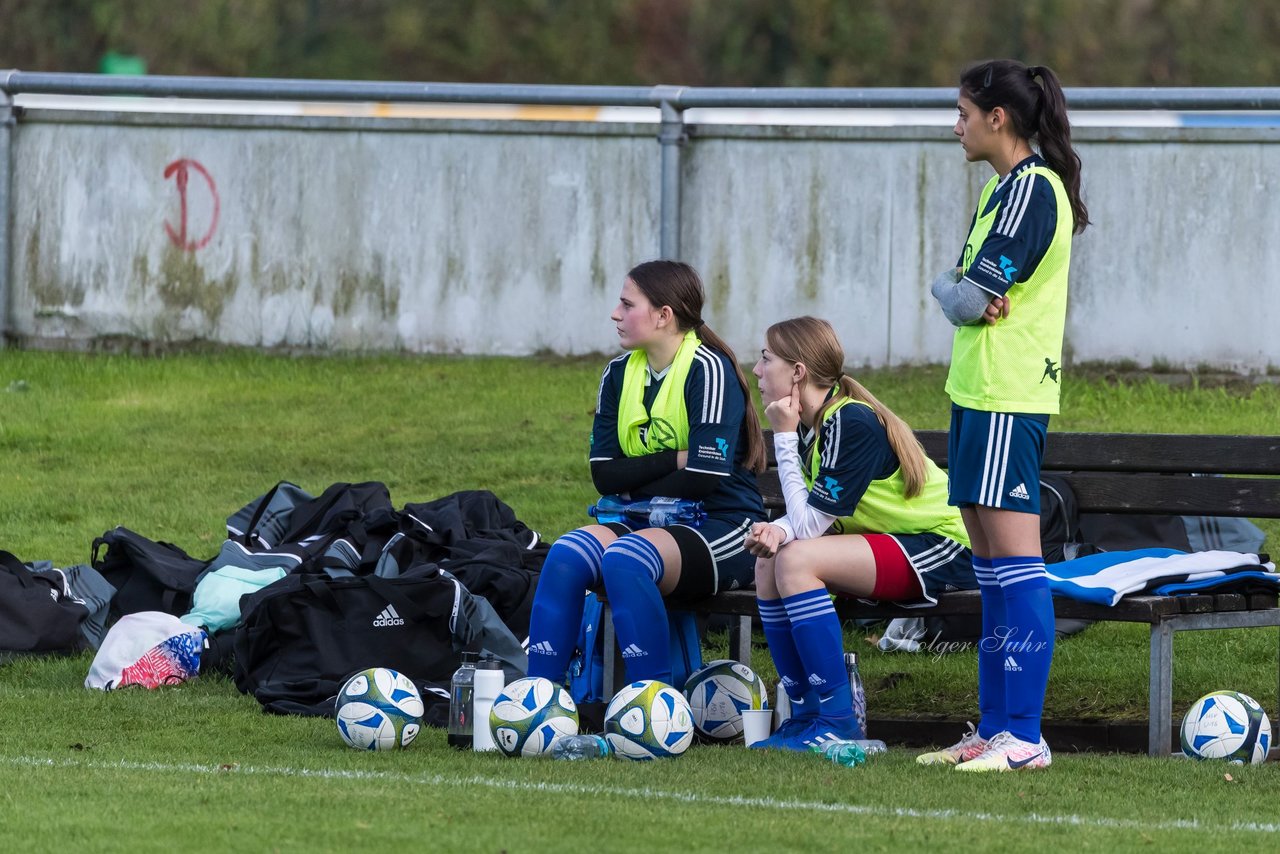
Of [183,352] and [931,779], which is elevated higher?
[183,352]

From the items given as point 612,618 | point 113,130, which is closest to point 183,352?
point 113,130

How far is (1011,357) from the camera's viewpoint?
473 cm

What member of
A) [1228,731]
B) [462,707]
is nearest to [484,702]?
[462,707]

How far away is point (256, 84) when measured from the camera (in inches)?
476

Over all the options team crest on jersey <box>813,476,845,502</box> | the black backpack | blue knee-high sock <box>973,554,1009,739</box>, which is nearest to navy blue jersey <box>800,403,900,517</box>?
team crest on jersey <box>813,476,845,502</box>

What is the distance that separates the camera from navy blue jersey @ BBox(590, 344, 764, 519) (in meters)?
5.66

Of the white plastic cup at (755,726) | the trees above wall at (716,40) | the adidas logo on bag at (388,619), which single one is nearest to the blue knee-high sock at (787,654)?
→ the white plastic cup at (755,726)

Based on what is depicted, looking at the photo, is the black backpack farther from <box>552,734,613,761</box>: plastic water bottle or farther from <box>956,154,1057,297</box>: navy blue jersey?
<box>956,154,1057,297</box>: navy blue jersey

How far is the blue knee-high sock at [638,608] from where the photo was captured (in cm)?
539

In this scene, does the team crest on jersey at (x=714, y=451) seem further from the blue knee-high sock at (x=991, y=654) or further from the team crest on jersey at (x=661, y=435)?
the blue knee-high sock at (x=991, y=654)

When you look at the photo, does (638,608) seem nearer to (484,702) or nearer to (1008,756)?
(484,702)

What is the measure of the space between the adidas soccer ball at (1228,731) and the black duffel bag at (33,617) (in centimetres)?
391

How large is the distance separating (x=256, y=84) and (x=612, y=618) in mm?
7442

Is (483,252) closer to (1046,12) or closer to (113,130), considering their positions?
(113,130)
